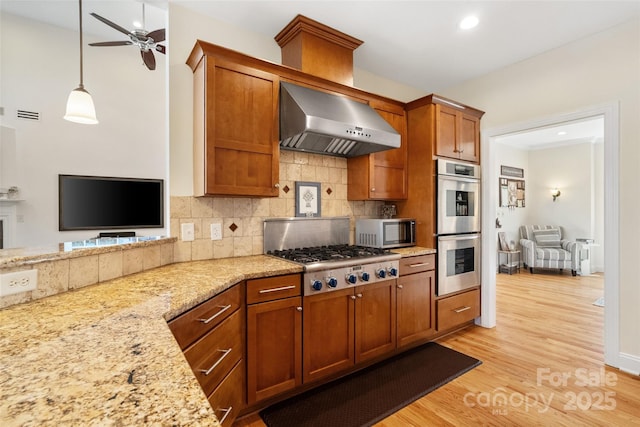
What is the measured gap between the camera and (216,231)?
7.50 feet

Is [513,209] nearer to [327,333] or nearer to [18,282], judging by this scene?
[327,333]

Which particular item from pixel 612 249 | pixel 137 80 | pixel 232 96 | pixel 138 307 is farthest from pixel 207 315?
pixel 137 80

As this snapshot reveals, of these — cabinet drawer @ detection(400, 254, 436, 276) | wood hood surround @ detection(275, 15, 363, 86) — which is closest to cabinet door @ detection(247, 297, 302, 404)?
cabinet drawer @ detection(400, 254, 436, 276)

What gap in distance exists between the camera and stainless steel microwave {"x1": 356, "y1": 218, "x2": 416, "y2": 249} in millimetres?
2760

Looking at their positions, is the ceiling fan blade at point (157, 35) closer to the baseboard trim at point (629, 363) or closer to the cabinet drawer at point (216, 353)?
the cabinet drawer at point (216, 353)

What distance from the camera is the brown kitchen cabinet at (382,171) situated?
9.35 ft

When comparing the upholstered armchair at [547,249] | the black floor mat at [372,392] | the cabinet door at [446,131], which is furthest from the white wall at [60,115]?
the upholstered armchair at [547,249]

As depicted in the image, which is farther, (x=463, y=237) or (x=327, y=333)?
(x=463, y=237)

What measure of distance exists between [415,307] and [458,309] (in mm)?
727

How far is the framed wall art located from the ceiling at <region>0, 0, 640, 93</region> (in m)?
1.40

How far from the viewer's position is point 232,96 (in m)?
2.05

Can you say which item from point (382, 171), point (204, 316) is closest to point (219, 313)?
point (204, 316)

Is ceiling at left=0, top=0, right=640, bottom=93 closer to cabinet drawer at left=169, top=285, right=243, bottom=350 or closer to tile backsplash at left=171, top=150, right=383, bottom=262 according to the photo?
tile backsplash at left=171, top=150, right=383, bottom=262

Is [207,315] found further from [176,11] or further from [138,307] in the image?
[176,11]
